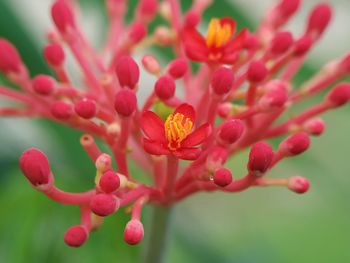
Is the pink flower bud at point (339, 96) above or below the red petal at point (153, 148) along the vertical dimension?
above

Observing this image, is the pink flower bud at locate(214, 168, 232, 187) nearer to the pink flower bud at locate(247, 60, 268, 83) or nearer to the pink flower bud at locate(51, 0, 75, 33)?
the pink flower bud at locate(247, 60, 268, 83)

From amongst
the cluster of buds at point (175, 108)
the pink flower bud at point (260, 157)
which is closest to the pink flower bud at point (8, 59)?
the cluster of buds at point (175, 108)

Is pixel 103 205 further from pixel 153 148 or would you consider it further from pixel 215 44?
pixel 215 44

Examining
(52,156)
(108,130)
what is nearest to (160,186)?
(108,130)

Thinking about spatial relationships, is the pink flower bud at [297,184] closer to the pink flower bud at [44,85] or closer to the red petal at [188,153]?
the red petal at [188,153]

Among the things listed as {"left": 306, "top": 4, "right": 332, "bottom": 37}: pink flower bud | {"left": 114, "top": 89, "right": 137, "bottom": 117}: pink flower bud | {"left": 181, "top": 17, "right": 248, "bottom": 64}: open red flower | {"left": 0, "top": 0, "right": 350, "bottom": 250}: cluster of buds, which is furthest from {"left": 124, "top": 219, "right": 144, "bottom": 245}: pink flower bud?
{"left": 306, "top": 4, "right": 332, "bottom": 37}: pink flower bud

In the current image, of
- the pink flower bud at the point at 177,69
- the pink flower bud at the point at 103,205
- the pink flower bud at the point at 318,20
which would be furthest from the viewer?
the pink flower bud at the point at 318,20
